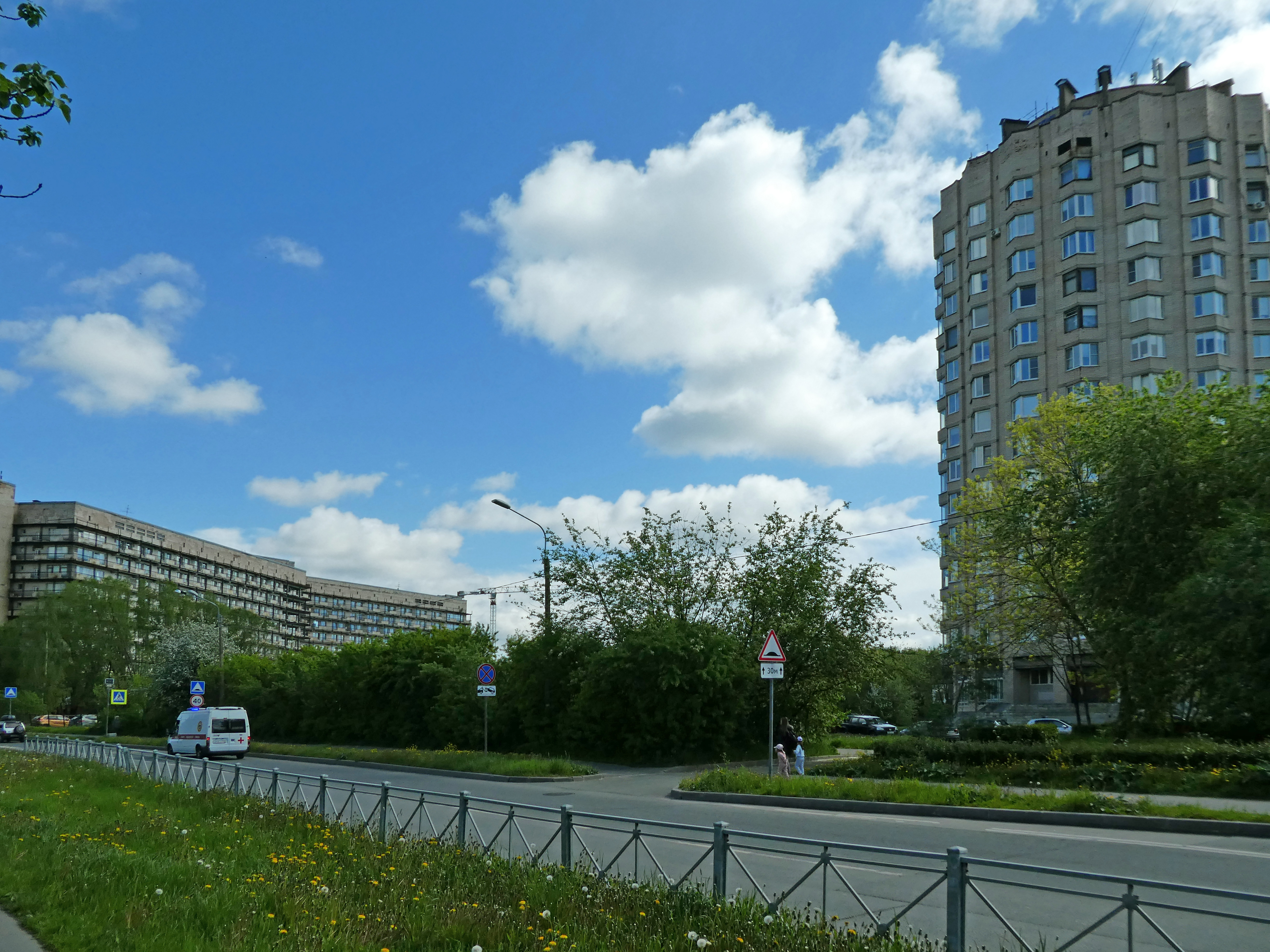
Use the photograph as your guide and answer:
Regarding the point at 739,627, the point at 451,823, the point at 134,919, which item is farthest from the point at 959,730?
the point at 134,919

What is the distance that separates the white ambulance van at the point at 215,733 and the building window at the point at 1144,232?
5667 cm

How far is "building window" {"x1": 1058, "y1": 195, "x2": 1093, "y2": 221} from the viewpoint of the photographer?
65.1 m

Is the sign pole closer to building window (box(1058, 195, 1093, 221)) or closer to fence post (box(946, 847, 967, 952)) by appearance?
fence post (box(946, 847, 967, 952))

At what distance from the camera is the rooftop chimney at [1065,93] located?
70.1m

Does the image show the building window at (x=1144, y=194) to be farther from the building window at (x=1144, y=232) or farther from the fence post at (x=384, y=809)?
the fence post at (x=384, y=809)

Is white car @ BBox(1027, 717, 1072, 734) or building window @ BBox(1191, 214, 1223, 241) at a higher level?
building window @ BBox(1191, 214, 1223, 241)

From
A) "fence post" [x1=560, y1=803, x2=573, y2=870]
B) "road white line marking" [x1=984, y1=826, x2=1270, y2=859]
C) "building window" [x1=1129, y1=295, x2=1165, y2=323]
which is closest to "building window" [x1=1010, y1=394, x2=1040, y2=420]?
"building window" [x1=1129, y1=295, x2=1165, y2=323]

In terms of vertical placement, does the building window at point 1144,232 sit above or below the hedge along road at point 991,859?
above

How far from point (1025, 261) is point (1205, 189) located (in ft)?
35.5

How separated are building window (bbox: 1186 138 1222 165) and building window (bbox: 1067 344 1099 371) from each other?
12598mm

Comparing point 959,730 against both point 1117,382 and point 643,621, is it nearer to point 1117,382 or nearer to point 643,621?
point 643,621

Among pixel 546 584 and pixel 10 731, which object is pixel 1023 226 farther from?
pixel 10 731

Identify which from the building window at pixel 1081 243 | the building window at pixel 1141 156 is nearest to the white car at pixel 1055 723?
the building window at pixel 1081 243

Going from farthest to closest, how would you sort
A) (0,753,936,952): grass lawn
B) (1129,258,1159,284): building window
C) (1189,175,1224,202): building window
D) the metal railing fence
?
(1129,258,1159,284): building window → (1189,175,1224,202): building window → (0,753,936,952): grass lawn → the metal railing fence
